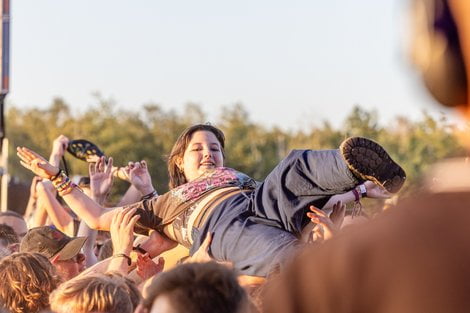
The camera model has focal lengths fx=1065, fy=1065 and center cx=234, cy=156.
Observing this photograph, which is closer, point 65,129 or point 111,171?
point 111,171

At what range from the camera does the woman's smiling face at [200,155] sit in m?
5.52

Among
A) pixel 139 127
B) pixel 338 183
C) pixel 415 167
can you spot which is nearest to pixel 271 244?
pixel 338 183

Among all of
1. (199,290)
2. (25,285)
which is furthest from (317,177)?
(199,290)

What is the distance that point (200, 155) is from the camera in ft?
18.3

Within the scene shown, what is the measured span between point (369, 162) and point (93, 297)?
3.69ft

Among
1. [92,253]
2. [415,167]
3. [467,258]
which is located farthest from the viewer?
[415,167]

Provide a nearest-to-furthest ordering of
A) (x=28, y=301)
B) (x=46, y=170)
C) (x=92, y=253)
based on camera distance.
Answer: (x=28, y=301), (x=46, y=170), (x=92, y=253)

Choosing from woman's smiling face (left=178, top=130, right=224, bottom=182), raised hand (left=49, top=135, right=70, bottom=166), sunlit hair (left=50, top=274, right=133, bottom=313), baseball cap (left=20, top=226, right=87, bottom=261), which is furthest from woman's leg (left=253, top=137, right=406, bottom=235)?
raised hand (left=49, top=135, right=70, bottom=166)

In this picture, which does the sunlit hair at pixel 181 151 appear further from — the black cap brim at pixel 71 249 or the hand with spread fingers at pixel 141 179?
the hand with spread fingers at pixel 141 179

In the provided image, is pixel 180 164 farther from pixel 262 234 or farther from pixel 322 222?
pixel 322 222

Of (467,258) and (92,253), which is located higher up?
(467,258)

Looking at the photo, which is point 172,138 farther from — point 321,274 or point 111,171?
point 321,274

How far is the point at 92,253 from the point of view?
22.1 ft

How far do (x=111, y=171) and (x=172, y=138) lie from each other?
44.5m
